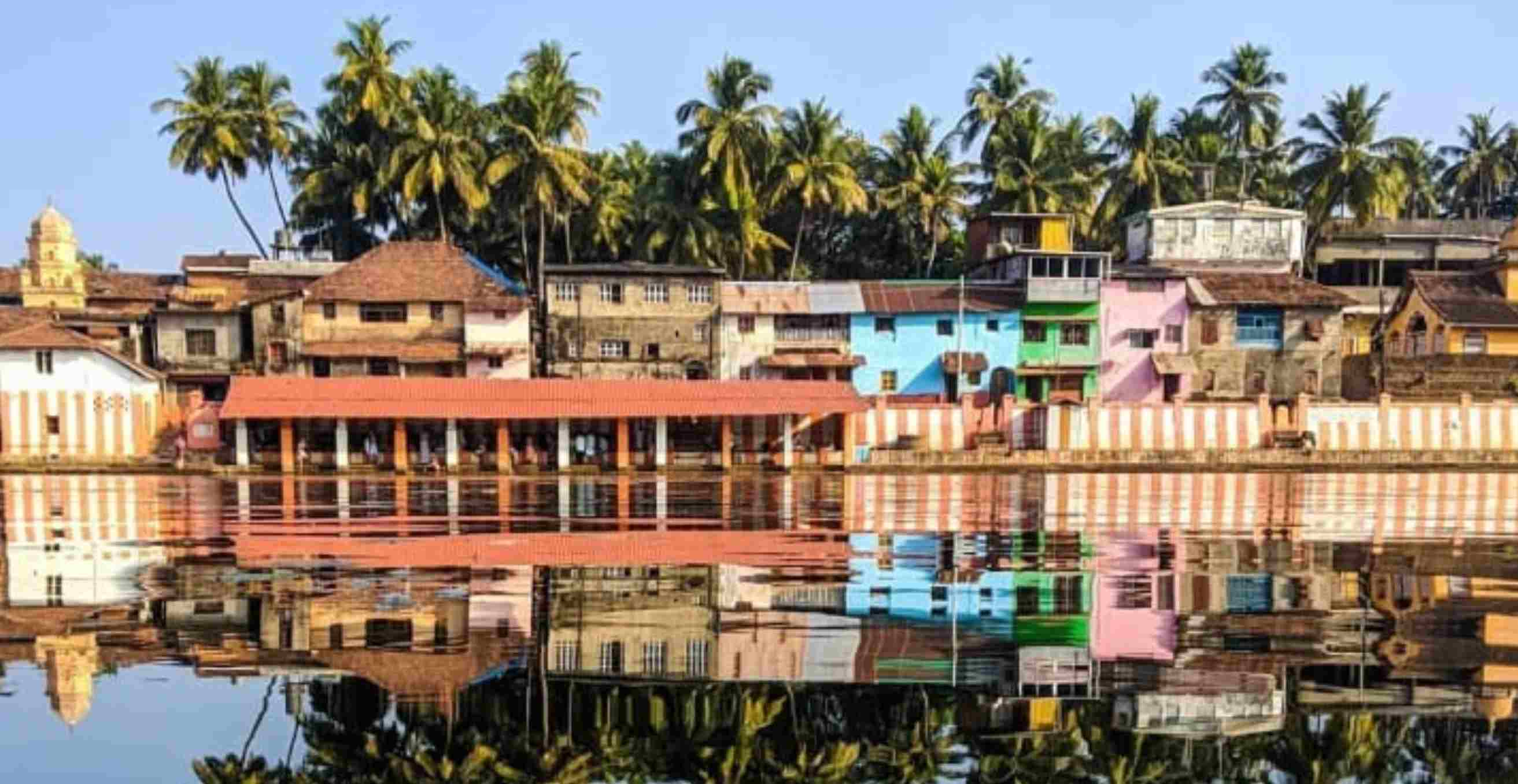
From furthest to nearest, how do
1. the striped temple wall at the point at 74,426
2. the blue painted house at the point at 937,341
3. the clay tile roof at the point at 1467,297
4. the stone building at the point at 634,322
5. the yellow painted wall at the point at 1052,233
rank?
the yellow painted wall at the point at 1052,233 → the clay tile roof at the point at 1467,297 → the blue painted house at the point at 937,341 → the stone building at the point at 634,322 → the striped temple wall at the point at 74,426

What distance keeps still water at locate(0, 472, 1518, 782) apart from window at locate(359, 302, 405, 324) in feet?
72.9

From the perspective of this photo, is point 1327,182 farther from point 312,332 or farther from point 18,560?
point 18,560

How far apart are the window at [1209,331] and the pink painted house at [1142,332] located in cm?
92

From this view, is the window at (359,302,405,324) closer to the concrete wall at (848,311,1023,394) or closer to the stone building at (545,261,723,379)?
the stone building at (545,261,723,379)

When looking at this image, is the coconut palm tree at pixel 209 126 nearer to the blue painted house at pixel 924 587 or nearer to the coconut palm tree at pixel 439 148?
the coconut palm tree at pixel 439 148

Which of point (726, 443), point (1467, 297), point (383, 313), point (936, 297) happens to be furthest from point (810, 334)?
point (1467, 297)

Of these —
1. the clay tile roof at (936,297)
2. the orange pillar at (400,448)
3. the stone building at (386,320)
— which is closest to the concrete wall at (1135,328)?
the clay tile roof at (936,297)

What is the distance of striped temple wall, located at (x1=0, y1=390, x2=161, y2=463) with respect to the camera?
135ft

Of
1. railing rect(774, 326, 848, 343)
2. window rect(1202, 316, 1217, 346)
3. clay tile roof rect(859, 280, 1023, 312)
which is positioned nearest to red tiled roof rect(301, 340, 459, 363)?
railing rect(774, 326, 848, 343)

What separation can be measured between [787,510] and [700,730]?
56.2ft

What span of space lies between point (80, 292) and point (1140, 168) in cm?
4880

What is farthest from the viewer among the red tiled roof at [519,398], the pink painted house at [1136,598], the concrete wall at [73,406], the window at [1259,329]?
the window at [1259,329]

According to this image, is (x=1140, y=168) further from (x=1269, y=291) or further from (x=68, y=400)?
(x=68, y=400)

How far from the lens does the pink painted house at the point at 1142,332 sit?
156 feet
